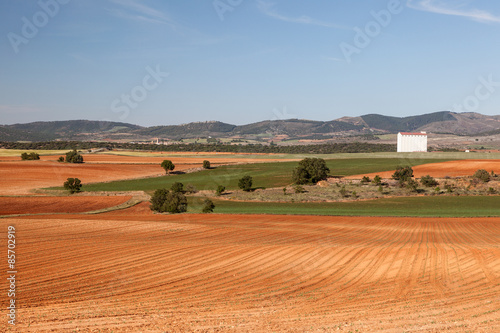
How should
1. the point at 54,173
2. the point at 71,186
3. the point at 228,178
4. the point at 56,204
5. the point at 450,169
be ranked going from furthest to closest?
the point at 450,169 → the point at 54,173 → the point at 228,178 → the point at 71,186 → the point at 56,204

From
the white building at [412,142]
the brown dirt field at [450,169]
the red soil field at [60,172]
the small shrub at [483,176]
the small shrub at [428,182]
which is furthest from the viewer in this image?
the white building at [412,142]

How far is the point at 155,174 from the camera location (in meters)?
91.1

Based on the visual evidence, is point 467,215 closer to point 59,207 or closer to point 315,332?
point 315,332

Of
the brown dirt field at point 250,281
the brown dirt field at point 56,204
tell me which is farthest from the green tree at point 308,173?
the brown dirt field at point 250,281

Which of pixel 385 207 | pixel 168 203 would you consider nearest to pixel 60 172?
pixel 168 203

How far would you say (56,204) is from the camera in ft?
175

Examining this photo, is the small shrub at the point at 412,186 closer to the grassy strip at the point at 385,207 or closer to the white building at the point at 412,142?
the grassy strip at the point at 385,207

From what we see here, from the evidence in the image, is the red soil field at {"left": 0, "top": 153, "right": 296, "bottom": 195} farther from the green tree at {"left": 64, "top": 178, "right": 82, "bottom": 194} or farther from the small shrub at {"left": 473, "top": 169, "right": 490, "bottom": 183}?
the small shrub at {"left": 473, "top": 169, "right": 490, "bottom": 183}

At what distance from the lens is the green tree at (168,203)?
48875mm

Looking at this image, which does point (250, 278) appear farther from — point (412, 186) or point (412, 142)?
point (412, 142)

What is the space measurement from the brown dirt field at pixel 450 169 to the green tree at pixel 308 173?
975 cm

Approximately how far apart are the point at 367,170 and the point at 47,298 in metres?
82.9

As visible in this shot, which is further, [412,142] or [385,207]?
[412,142]

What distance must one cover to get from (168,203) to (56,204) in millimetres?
14495
